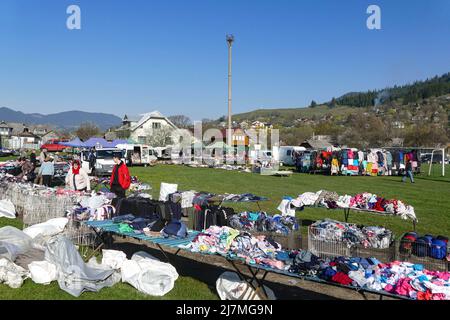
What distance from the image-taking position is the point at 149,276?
6176mm

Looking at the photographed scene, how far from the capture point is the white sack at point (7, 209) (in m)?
11.2

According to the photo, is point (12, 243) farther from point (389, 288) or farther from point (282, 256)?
point (389, 288)

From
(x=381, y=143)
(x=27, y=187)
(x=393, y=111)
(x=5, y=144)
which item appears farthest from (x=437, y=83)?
(x=27, y=187)

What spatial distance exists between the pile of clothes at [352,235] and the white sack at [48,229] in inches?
189

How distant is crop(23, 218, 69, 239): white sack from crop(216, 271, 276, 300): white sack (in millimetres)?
3972

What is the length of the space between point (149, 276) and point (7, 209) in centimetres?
687

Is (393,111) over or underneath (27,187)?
over

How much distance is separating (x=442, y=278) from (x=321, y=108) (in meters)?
190

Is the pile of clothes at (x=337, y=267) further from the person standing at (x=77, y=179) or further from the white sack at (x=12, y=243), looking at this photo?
the person standing at (x=77, y=179)

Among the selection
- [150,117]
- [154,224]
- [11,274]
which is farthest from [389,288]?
[150,117]

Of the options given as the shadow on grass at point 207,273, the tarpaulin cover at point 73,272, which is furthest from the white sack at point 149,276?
the shadow on grass at point 207,273
